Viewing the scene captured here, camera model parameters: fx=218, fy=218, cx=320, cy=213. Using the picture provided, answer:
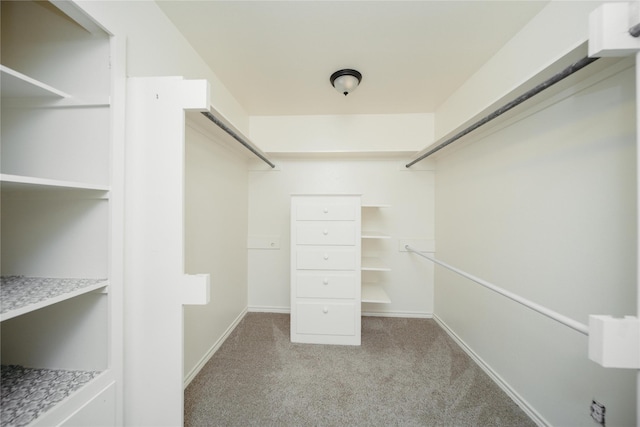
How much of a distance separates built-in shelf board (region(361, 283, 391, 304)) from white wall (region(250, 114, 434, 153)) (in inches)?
58.7

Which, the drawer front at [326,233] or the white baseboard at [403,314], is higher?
the drawer front at [326,233]

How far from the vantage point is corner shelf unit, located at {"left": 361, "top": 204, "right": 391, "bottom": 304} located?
2.04m

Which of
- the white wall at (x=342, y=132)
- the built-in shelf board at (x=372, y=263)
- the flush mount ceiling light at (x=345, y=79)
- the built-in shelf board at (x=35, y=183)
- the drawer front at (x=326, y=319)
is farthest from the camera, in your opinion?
the white wall at (x=342, y=132)

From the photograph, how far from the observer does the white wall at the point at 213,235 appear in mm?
1486

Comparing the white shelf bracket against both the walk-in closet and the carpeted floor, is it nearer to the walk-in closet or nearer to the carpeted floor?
the walk-in closet

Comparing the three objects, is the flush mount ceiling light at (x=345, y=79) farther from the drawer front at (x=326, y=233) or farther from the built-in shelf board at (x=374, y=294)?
the built-in shelf board at (x=374, y=294)

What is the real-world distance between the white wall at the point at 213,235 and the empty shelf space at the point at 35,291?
63 cm

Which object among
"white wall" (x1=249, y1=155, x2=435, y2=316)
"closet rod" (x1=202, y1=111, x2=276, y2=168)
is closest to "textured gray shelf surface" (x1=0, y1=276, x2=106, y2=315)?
"closet rod" (x1=202, y1=111, x2=276, y2=168)

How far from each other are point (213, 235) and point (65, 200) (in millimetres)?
966

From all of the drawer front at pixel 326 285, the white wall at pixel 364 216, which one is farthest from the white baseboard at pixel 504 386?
the drawer front at pixel 326 285

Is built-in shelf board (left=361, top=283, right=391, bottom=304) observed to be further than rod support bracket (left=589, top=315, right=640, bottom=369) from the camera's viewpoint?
Yes

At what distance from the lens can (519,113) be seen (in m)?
1.32

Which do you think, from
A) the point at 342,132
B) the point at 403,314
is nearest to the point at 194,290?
the point at 342,132

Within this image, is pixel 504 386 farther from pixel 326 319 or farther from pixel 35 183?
pixel 35 183
